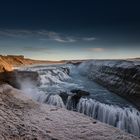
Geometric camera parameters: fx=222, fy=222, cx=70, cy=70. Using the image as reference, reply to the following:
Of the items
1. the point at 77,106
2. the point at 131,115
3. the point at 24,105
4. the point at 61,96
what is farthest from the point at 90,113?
the point at 24,105

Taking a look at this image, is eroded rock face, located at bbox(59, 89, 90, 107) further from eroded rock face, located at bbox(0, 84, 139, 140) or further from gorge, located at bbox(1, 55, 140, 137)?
eroded rock face, located at bbox(0, 84, 139, 140)

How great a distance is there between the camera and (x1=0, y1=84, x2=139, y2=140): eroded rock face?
312 inches

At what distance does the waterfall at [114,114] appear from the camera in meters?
13.9

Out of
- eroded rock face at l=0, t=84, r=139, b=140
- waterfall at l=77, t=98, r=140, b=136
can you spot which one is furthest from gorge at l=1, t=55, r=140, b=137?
eroded rock face at l=0, t=84, r=139, b=140

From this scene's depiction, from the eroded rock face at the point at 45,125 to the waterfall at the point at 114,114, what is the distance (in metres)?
4.07

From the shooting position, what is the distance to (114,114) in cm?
1503

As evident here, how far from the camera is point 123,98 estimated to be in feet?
67.8

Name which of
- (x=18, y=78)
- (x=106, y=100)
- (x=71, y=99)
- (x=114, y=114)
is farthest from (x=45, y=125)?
(x=18, y=78)

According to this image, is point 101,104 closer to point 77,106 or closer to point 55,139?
point 77,106

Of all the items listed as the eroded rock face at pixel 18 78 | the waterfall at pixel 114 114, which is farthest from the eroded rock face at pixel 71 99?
the eroded rock face at pixel 18 78

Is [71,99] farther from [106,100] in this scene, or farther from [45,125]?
[45,125]

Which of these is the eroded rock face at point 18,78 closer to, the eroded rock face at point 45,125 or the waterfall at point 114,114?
the waterfall at point 114,114

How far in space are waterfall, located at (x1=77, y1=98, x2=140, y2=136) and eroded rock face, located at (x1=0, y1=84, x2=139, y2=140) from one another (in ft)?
13.3

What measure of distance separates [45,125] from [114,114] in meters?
7.21
